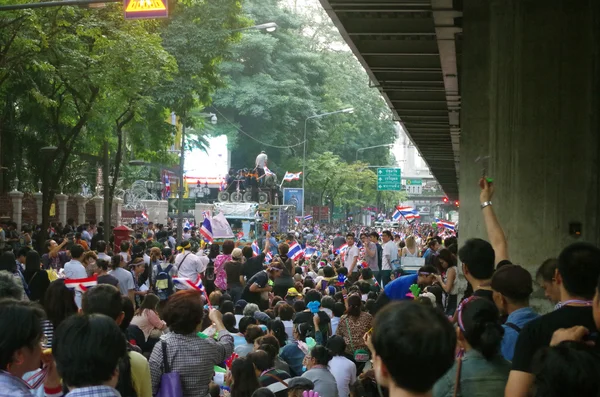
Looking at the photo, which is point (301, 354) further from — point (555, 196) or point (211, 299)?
point (555, 196)

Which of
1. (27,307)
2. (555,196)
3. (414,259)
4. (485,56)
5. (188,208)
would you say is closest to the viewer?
(27,307)

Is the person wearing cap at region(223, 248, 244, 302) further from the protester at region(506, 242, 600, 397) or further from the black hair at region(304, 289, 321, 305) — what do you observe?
the protester at region(506, 242, 600, 397)

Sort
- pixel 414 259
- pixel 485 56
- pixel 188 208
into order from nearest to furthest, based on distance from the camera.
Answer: pixel 485 56 → pixel 414 259 → pixel 188 208

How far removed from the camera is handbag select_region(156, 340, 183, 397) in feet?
21.6

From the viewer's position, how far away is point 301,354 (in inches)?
424

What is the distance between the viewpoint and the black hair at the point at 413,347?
348cm

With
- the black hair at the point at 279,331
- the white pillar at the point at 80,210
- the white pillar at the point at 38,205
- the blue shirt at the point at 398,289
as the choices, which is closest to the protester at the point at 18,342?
the blue shirt at the point at 398,289

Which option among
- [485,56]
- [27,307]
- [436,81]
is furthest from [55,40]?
[27,307]

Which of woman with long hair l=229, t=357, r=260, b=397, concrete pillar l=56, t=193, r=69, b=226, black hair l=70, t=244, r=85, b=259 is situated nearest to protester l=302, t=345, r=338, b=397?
woman with long hair l=229, t=357, r=260, b=397

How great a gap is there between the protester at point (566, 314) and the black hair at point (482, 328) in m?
0.15

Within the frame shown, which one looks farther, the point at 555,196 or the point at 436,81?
the point at 436,81

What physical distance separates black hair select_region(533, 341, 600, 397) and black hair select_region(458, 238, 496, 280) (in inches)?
98.5

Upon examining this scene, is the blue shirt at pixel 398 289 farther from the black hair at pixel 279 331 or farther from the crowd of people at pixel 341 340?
the black hair at pixel 279 331

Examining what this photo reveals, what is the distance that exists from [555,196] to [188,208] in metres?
50.0
